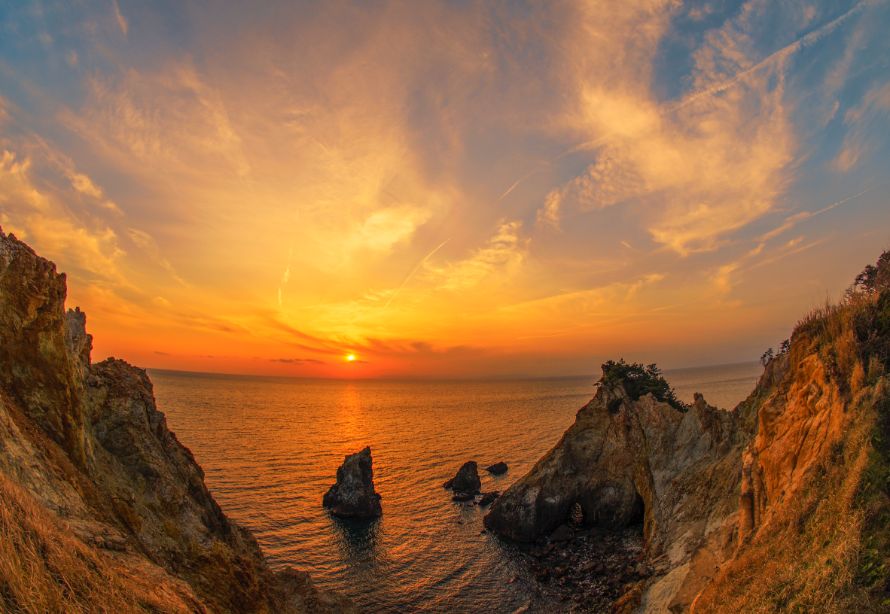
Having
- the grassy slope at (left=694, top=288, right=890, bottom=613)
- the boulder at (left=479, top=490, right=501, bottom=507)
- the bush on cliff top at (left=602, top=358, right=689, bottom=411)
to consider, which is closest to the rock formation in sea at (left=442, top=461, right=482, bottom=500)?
the boulder at (left=479, top=490, right=501, bottom=507)

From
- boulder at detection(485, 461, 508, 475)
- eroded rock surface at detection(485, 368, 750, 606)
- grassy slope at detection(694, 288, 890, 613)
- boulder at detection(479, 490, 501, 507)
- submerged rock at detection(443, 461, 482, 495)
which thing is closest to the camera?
grassy slope at detection(694, 288, 890, 613)

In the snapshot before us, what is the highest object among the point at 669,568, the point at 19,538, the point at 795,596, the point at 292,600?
the point at 19,538

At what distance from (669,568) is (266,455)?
61.8m

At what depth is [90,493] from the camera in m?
A: 12.9

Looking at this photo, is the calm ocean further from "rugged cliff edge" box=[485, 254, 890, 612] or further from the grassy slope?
the grassy slope

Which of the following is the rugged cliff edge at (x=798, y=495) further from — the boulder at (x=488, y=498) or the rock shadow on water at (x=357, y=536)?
the rock shadow on water at (x=357, y=536)

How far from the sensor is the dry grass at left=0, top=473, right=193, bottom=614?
5848 mm

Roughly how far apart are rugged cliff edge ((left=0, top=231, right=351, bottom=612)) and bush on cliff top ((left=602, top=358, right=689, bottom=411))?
111ft

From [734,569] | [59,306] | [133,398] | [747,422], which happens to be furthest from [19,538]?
[747,422]

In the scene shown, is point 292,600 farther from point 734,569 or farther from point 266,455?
point 266,455

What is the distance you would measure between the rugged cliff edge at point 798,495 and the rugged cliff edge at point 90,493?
15.3 metres

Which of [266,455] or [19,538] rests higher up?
[19,538]

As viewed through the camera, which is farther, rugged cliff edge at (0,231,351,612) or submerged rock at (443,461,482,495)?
submerged rock at (443,461,482,495)

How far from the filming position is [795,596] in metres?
10.5
